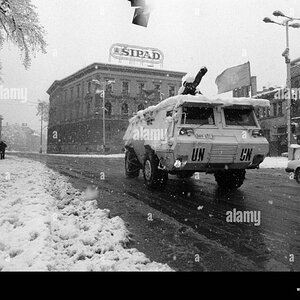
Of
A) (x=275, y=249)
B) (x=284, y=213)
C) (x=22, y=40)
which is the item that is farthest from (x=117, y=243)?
(x=22, y=40)

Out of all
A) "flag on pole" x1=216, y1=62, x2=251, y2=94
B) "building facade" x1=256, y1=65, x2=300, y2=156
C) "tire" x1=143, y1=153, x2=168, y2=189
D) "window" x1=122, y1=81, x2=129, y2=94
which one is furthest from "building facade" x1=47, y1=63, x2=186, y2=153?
"tire" x1=143, y1=153, x2=168, y2=189

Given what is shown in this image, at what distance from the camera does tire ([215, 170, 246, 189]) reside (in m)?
7.96

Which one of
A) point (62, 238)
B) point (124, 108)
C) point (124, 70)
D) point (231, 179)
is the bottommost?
point (62, 238)

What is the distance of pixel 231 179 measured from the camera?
816cm

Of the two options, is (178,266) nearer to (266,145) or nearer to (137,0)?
(266,145)

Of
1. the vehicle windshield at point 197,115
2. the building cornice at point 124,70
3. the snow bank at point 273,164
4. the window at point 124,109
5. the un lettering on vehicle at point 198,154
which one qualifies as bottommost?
the snow bank at point 273,164

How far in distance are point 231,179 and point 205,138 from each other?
6.33 ft

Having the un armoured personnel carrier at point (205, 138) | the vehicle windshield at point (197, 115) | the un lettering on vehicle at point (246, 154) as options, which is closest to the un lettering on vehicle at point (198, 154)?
the un armoured personnel carrier at point (205, 138)

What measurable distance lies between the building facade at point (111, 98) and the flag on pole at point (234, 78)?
27.9m

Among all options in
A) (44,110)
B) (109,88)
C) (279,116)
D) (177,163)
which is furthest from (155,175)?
(44,110)

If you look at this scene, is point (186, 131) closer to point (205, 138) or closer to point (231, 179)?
point (205, 138)

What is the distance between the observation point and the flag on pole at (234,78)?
23578mm

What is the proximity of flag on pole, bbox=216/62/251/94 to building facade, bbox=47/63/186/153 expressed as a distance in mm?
27872

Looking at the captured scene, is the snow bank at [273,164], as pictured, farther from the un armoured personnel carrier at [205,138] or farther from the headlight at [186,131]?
the headlight at [186,131]
